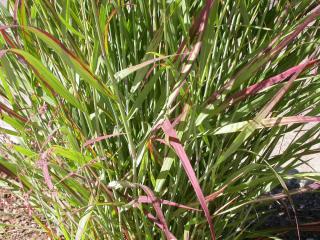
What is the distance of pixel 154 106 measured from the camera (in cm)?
142

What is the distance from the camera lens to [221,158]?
4.28 feet

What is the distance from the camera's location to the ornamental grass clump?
4.15ft

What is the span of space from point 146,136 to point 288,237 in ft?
3.50

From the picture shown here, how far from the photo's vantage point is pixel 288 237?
2.15 metres

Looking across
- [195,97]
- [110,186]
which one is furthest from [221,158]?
[110,186]

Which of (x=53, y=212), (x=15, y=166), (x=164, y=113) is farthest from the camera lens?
(x=53, y=212)

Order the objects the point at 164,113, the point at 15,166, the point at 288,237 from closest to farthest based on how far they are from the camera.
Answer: the point at 164,113, the point at 15,166, the point at 288,237

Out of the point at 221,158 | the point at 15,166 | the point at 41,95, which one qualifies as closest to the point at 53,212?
→ the point at 15,166

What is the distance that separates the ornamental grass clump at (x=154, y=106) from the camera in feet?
4.15

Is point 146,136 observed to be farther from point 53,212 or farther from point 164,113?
point 53,212

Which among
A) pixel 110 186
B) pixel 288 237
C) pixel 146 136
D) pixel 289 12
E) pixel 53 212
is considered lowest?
pixel 288 237

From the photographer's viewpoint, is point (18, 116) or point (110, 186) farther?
point (18, 116)

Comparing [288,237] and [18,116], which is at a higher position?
[18,116]

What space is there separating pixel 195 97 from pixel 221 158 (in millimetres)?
153
